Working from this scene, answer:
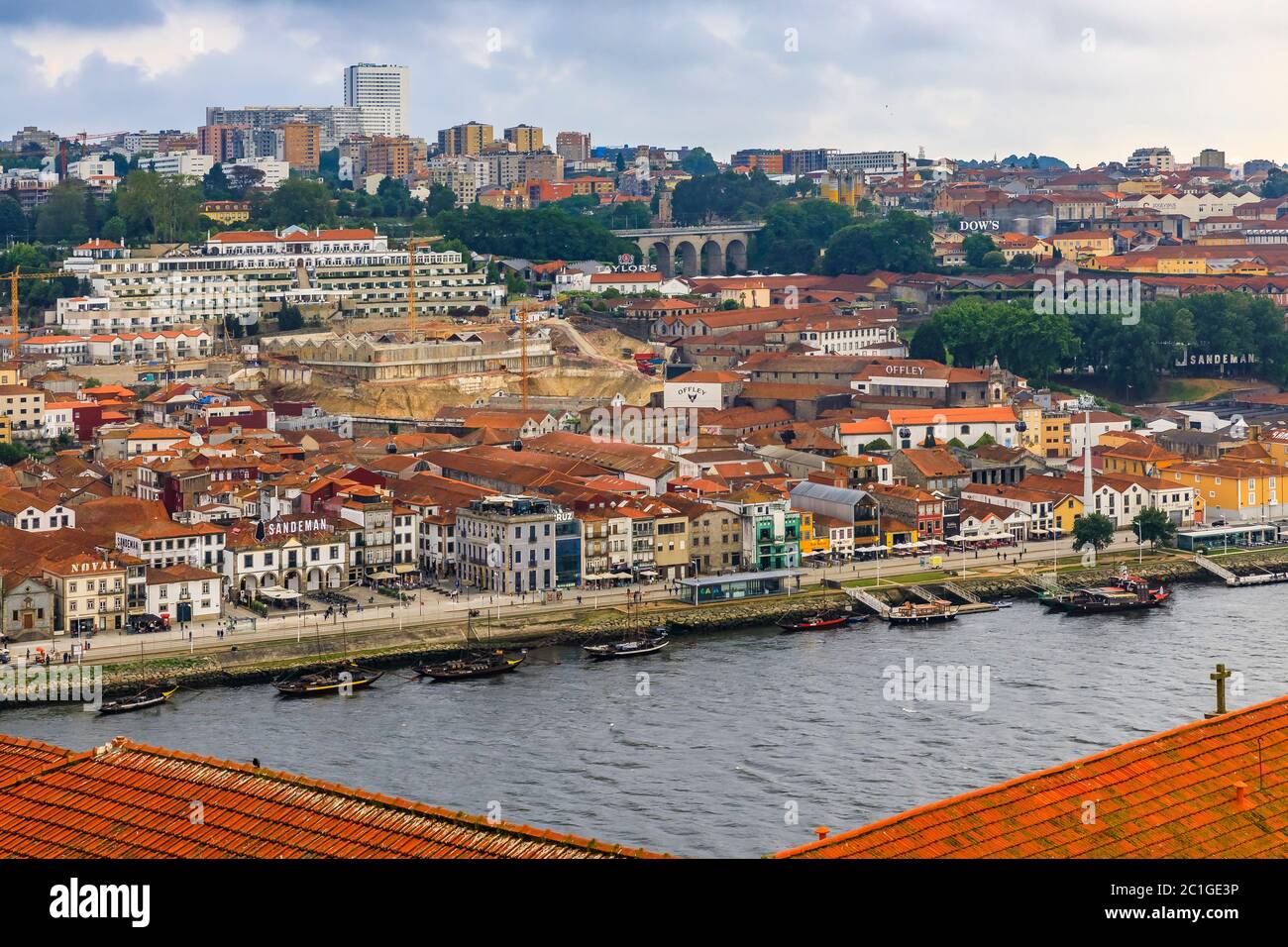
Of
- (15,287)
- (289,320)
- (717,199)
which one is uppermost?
(717,199)

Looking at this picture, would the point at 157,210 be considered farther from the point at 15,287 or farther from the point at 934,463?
the point at 934,463

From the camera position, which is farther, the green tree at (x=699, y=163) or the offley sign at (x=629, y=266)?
the green tree at (x=699, y=163)

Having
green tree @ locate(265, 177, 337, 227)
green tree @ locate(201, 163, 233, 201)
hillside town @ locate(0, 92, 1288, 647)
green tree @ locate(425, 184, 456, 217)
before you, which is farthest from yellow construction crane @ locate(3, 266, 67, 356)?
green tree @ locate(425, 184, 456, 217)

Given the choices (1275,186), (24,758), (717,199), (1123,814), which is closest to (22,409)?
(24,758)

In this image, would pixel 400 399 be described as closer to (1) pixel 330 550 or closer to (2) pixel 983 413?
(2) pixel 983 413

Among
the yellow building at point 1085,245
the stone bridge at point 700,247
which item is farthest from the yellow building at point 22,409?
the yellow building at point 1085,245

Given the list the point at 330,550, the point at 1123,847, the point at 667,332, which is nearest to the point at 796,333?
the point at 667,332

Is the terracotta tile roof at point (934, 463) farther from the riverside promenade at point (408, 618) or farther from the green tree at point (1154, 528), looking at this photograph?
the riverside promenade at point (408, 618)

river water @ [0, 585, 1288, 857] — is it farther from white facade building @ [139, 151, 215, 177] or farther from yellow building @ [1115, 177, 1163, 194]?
white facade building @ [139, 151, 215, 177]
